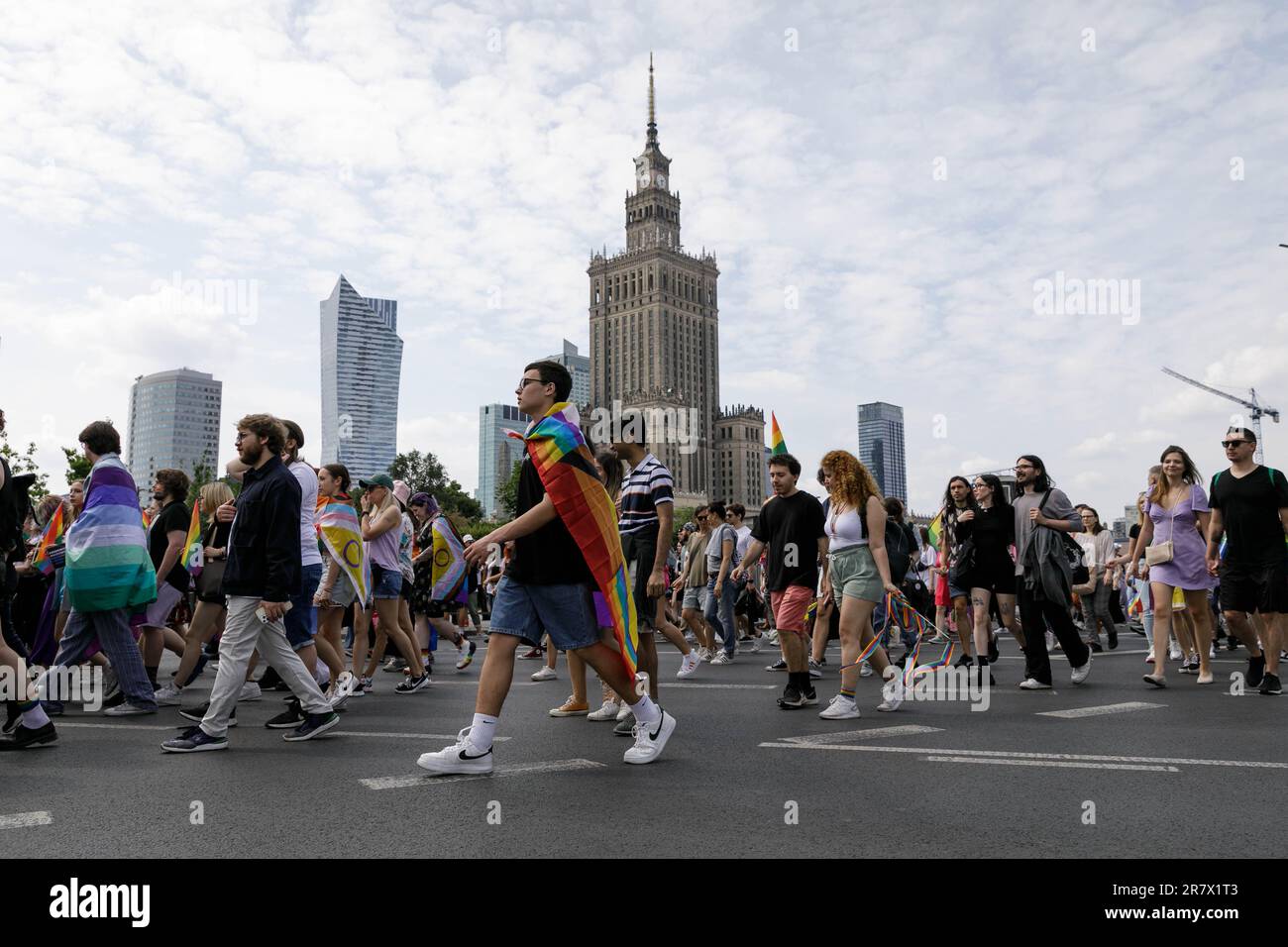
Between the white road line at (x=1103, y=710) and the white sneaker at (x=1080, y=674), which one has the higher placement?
the white sneaker at (x=1080, y=674)

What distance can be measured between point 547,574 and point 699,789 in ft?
4.29

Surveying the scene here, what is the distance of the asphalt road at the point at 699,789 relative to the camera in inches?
150

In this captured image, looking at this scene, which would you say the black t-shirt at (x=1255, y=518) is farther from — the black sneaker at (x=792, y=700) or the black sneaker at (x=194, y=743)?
the black sneaker at (x=194, y=743)

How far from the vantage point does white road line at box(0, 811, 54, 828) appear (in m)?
4.12

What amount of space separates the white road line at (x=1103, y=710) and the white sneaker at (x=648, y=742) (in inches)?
124

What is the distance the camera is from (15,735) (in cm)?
598

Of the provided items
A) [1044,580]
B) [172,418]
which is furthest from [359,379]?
[1044,580]

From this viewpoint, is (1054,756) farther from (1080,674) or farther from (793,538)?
(1080,674)

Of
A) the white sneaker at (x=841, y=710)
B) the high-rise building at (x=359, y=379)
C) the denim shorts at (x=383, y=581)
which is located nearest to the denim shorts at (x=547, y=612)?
the white sneaker at (x=841, y=710)

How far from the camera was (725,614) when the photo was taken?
12773mm

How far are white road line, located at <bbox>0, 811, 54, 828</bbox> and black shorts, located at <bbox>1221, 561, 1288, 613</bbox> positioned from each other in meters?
8.45

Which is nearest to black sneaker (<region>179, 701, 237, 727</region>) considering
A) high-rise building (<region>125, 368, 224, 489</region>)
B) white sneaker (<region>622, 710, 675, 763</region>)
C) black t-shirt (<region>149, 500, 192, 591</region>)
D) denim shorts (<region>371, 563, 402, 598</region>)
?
black t-shirt (<region>149, 500, 192, 591</region>)
